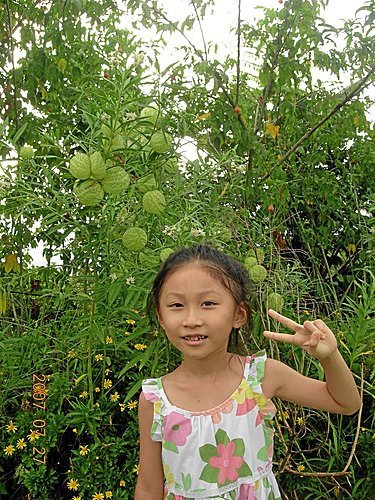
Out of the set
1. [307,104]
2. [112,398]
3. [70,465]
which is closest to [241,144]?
[307,104]

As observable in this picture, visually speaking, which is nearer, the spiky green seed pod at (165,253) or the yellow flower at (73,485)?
the spiky green seed pod at (165,253)

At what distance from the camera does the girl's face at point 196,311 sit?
1.49 m

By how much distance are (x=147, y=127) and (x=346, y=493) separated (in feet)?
4.33

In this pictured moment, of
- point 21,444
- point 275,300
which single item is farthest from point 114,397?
point 275,300

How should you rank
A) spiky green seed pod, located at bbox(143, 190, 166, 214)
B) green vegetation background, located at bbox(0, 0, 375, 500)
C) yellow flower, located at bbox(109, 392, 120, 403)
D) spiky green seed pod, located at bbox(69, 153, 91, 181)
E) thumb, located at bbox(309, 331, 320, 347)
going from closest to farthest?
thumb, located at bbox(309, 331, 320, 347)
spiky green seed pod, located at bbox(69, 153, 91, 181)
spiky green seed pod, located at bbox(143, 190, 166, 214)
green vegetation background, located at bbox(0, 0, 375, 500)
yellow flower, located at bbox(109, 392, 120, 403)

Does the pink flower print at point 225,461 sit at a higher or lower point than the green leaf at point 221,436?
lower

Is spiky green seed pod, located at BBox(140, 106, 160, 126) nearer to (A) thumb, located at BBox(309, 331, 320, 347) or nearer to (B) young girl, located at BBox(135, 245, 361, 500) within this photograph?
(B) young girl, located at BBox(135, 245, 361, 500)

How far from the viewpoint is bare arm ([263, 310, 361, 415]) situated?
1.42 metres

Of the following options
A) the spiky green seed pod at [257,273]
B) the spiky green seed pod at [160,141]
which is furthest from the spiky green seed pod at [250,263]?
the spiky green seed pod at [160,141]

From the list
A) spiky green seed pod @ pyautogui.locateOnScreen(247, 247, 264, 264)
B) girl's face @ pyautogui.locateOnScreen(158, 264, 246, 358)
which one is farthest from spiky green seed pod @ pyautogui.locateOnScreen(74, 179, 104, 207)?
spiky green seed pod @ pyautogui.locateOnScreen(247, 247, 264, 264)

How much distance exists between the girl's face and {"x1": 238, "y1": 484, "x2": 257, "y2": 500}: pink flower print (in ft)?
0.92

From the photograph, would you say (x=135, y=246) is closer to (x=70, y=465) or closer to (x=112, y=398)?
(x=112, y=398)

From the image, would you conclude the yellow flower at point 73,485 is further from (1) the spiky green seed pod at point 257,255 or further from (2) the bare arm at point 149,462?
(1) the spiky green seed pod at point 257,255

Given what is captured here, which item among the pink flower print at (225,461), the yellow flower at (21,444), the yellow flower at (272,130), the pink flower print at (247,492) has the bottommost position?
the yellow flower at (21,444)
